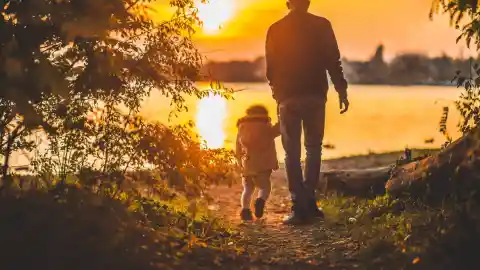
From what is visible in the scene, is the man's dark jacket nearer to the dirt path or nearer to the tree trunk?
the tree trunk

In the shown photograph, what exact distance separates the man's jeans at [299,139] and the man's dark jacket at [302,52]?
0.48 ft

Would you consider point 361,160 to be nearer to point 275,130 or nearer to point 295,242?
point 275,130

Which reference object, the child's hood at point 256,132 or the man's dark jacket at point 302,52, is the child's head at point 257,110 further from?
the man's dark jacket at point 302,52

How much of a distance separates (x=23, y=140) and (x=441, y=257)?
420 centimetres

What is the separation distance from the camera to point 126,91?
22.8 feet

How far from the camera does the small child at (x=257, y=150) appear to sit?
9.55 meters

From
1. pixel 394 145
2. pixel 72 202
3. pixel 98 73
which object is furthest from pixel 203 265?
pixel 394 145

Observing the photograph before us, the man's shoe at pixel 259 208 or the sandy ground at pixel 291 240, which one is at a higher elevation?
the man's shoe at pixel 259 208

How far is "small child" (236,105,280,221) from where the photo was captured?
9.55 m

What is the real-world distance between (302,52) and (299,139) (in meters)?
1.09

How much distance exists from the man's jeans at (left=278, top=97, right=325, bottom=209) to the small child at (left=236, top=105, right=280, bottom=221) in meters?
0.71

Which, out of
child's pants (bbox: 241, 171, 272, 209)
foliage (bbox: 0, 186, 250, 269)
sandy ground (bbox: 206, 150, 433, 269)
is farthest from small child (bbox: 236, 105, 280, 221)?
foliage (bbox: 0, 186, 250, 269)

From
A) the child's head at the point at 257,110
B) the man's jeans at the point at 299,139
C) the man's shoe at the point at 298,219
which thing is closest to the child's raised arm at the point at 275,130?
the child's head at the point at 257,110

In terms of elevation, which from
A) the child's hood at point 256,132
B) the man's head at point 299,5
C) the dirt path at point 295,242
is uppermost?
the man's head at point 299,5
